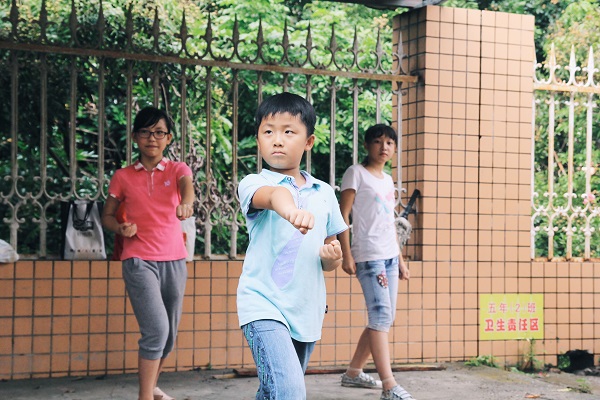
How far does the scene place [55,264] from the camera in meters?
6.20

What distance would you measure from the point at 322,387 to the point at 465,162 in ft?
7.40

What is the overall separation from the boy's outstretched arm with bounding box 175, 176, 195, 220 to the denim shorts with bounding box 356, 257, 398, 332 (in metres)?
1.26

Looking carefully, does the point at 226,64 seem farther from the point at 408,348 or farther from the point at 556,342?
the point at 556,342

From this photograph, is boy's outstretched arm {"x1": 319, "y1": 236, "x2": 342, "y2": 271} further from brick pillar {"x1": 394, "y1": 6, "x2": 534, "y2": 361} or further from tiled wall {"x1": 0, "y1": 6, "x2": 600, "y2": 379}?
brick pillar {"x1": 394, "y1": 6, "x2": 534, "y2": 361}

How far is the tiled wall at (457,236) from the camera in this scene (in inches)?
261

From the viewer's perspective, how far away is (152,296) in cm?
490

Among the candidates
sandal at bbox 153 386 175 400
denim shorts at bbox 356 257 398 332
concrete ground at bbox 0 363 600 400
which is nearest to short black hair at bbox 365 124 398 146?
denim shorts at bbox 356 257 398 332

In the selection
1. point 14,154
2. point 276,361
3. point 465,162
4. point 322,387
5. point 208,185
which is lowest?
point 322,387

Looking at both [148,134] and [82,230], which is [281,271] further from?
[82,230]

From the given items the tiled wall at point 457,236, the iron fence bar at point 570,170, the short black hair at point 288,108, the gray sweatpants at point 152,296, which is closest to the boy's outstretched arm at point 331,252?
the short black hair at point 288,108

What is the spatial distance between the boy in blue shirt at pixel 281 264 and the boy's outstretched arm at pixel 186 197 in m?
1.67

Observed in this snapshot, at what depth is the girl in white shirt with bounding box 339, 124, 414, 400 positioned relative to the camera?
5629 mm

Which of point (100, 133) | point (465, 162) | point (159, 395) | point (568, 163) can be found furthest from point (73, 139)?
point (568, 163)

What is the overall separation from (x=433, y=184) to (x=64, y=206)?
2847mm
